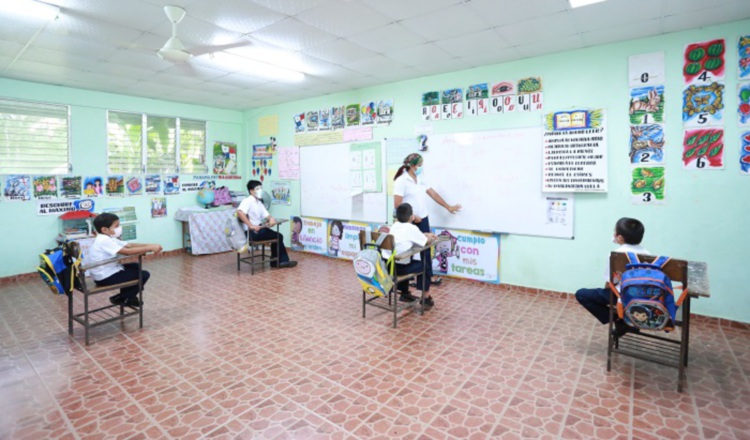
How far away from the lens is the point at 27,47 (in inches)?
157

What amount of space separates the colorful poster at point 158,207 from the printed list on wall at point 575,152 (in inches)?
238

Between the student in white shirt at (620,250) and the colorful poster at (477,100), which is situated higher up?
the colorful poster at (477,100)

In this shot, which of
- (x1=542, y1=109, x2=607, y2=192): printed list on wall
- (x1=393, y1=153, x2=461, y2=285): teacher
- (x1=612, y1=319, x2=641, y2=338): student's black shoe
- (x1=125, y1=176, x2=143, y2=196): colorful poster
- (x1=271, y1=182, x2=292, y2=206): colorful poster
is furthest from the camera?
(x1=271, y1=182, x2=292, y2=206): colorful poster

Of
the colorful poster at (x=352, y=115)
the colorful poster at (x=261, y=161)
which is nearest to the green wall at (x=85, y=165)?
the colorful poster at (x=261, y=161)

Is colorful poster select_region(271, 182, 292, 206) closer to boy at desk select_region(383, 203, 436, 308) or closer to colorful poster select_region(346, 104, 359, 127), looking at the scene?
colorful poster select_region(346, 104, 359, 127)

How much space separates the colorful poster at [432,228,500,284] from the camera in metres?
4.75

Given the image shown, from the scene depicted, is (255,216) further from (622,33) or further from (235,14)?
(622,33)

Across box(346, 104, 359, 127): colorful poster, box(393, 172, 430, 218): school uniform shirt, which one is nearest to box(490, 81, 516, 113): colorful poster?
box(393, 172, 430, 218): school uniform shirt

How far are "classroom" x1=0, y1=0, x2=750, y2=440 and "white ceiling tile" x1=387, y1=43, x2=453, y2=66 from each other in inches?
2.2

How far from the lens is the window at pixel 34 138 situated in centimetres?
523

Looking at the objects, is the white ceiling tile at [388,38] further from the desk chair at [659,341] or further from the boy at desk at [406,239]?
the desk chair at [659,341]

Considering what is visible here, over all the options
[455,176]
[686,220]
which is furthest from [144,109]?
[686,220]

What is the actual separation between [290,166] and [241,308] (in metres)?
3.56

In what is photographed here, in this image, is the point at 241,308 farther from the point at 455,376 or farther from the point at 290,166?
the point at 290,166
